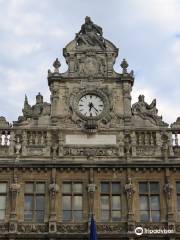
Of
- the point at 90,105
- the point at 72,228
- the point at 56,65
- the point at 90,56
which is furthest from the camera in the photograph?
the point at 90,56

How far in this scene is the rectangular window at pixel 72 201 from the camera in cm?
2456

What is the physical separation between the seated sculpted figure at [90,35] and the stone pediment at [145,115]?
3.75m

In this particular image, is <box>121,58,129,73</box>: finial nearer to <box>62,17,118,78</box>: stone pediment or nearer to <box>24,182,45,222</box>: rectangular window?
<box>62,17,118,78</box>: stone pediment

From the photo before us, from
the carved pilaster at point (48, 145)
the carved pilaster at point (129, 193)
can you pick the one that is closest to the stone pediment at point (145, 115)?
the carved pilaster at point (129, 193)

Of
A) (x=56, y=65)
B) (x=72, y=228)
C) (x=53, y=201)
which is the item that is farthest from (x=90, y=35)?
(x=72, y=228)

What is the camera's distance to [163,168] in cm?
2538

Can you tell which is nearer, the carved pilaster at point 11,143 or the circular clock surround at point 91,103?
the carved pilaster at point 11,143

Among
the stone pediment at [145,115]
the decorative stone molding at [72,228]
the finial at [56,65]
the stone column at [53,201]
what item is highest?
the finial at [56,65]

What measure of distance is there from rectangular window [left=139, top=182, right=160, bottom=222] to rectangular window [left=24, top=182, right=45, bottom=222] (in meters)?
4.46

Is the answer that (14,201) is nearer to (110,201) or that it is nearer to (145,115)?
(110,201)

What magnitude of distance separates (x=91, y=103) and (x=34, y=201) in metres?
5.57

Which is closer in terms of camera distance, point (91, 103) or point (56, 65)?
point (91, 103)

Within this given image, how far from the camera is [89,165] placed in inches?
990

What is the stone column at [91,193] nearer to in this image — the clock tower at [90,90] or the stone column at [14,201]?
the clock tower at [90,90]
